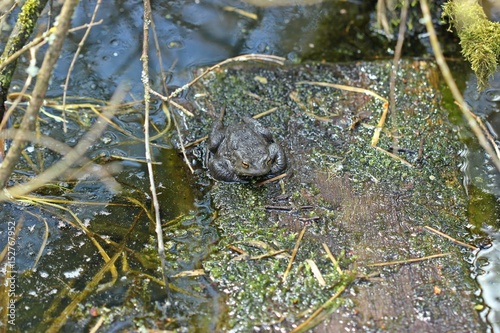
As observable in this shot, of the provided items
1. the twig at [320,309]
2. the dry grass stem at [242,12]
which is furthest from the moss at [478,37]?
the twig at [320,309]

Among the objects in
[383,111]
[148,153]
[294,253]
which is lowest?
[294,253]

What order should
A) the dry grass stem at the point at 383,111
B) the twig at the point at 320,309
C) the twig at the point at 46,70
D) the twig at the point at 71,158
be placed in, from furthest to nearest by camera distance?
the dry grass stem at the point at 383,111 < the twig at the point at 71,158 < the twig at the point at 320,309 < the twig at the point at 46,70

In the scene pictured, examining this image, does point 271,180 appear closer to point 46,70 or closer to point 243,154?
point 243,154

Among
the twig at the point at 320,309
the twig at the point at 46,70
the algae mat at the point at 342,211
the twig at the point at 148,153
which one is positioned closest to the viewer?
the twig at the point at 46,70

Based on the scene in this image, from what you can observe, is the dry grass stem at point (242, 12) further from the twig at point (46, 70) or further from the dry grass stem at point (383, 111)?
the twig at point (46, 70)

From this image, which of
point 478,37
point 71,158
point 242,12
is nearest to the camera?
point 71,158

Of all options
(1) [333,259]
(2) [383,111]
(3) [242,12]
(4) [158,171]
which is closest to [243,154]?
(4) [158,171]
